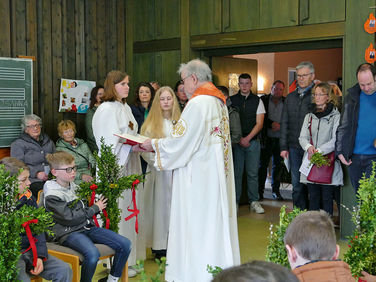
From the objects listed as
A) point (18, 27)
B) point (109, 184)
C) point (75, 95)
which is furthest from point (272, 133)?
point (109, 184)

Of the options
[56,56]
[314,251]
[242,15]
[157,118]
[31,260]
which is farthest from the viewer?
[56,56]

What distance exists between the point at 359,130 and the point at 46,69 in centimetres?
392

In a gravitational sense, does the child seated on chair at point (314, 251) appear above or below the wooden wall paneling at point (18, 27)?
below

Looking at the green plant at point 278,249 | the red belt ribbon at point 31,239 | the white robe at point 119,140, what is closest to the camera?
the green plant at point 278,249

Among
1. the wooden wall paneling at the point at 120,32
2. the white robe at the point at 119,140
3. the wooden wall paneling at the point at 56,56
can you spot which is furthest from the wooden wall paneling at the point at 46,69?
the white robe at the point at 119,140

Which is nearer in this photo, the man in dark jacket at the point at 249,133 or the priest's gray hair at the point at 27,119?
the priest's gray hair at the point at 27,119

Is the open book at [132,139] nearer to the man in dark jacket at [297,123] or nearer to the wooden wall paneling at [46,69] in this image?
the man in dark jacket at [297,123]

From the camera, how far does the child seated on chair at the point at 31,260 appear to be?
3238 millimetres

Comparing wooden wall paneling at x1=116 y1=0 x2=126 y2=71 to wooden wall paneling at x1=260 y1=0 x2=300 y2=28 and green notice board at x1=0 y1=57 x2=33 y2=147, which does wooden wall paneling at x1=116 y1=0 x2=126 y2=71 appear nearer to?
green notice board at x1=0 y1=57 x2=33 y2=147

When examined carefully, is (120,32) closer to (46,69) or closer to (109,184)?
(46,69)

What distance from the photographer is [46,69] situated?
271 inches

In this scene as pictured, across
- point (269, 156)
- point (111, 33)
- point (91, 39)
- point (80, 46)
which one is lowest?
point (269, 156)

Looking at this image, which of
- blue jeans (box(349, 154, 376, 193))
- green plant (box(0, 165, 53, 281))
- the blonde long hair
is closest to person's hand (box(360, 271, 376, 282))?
green plant (box(0, 165, 53, 281))

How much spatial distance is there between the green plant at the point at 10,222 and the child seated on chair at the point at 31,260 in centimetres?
11
